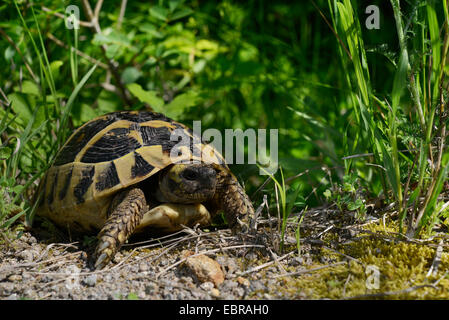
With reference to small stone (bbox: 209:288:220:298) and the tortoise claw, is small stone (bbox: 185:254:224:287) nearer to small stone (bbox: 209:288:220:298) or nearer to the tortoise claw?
small stone (bbox: 209:288:220:298)

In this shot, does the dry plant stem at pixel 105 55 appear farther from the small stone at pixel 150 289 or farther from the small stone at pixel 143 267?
the small stone at pixel 150 289

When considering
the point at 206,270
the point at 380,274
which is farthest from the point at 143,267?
the point at 380,274

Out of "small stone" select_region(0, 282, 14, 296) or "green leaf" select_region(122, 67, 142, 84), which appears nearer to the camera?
"small stone" select_region(0, 282, 14, 296)

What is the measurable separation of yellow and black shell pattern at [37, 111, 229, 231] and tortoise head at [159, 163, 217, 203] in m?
0.07

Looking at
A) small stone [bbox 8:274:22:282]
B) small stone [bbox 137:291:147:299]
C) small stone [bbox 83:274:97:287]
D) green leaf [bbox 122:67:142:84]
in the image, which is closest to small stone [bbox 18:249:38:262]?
small stone [bbox 8:274:22:282]

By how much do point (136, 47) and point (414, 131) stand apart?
221 centimetres

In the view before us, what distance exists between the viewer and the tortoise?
197 cm

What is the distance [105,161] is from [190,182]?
438 mm

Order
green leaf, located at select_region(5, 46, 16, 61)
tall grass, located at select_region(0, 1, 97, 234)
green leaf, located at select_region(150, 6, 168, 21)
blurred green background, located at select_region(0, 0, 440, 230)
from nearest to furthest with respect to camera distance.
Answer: tall grass, located at select_region(0, 1, 97, 234)
blurred green background, located at select_region(0, 0, 440, 230)
green leaf, located at select_region(5, 46, 16, 61)
green leaf, located at select_region(150, 6, 168, 21)

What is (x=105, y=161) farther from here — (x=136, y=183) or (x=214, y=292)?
(x=214, y=292)

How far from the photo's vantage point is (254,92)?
153 inches

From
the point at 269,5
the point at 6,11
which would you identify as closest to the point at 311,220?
the point at 6,11

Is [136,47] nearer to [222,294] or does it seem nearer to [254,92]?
[254,92]

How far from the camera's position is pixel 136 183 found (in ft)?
6.80
